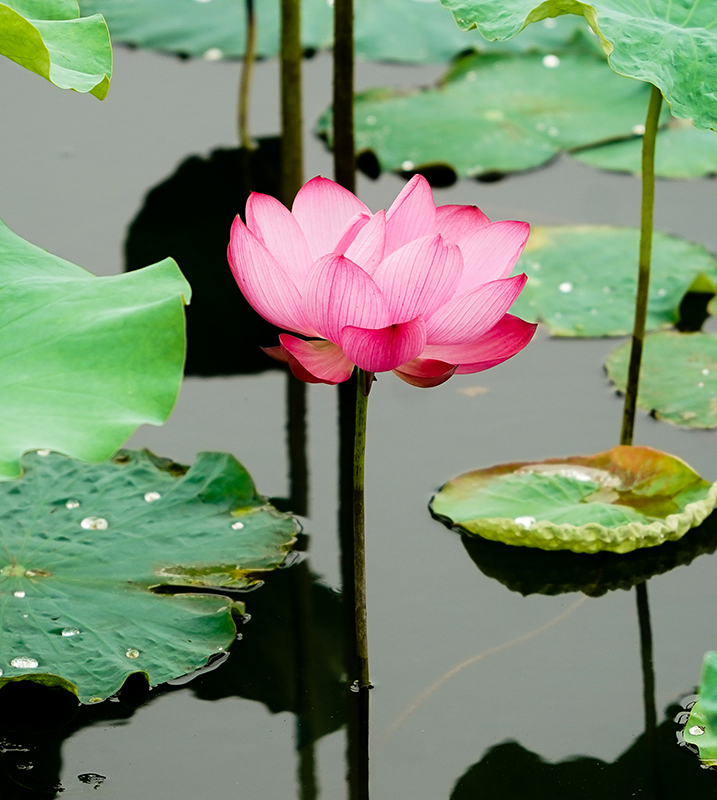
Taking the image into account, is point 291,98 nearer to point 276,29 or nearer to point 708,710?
point 276,29

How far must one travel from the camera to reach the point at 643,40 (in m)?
1.22

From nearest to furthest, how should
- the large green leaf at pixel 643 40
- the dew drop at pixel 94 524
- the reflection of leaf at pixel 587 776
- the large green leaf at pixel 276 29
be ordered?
the reflection of leaf at pixel 587 776
the large green leaf at pixel 643 40
the dew drop at pixel 94 524
the large green leaf at pixel 276 29

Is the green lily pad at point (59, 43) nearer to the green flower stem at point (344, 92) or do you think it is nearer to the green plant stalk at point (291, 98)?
the green flower stem at point (344, 92)

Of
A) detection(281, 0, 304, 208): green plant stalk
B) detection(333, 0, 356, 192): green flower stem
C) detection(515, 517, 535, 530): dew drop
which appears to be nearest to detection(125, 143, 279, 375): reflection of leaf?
detection(281, 0, 304, 208): green plant stalk

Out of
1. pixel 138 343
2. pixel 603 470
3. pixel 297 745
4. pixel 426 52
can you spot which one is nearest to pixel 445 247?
pixel 138 343

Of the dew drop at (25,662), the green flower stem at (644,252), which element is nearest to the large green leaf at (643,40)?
the green flower stem at (644,252)

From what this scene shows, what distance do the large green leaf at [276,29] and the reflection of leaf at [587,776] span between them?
2262 millimetres

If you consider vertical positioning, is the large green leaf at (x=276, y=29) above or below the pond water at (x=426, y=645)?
above

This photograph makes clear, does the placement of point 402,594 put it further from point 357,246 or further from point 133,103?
point 133,103

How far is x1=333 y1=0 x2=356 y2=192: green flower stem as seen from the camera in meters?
1.70

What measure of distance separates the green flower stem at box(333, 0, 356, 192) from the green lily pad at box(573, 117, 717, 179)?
0.79 metres

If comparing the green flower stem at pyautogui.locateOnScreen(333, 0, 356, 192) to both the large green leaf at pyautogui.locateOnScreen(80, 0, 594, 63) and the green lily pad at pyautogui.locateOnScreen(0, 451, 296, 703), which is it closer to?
the green lily pad at pyautogui.locateOnScreen(0, 451, 296, 703)

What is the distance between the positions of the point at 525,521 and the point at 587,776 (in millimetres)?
389

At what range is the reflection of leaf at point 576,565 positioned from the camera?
1347mm
